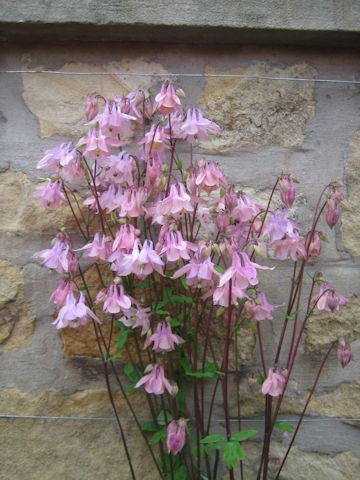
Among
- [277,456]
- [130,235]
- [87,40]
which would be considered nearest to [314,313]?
[277,456]

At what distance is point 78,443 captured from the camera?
146cm

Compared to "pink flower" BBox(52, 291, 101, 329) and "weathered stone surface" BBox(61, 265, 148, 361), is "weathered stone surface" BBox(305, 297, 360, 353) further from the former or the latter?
"pink flower" BBox(52, 291, 101, 329)

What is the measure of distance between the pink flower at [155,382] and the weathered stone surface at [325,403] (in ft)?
1.27

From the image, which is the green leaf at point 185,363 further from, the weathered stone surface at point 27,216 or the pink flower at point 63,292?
the weathered stone surface at point 27,216

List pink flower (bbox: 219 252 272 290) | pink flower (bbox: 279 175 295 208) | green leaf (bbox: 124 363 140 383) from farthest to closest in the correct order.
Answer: green leaf (bbox: 124 363 140 383), pink flower (bbox: 279 175 295 208), pink flower (bbox: 219 252 272 290)

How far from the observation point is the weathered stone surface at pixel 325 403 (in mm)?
1497

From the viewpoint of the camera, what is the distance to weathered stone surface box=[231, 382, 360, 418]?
1.50 metres

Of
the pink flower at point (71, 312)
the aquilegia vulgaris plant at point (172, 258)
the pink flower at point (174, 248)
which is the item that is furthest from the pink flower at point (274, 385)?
the pink flower at point (71, 312)

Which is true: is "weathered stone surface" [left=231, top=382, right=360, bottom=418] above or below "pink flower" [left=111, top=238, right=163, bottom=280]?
below

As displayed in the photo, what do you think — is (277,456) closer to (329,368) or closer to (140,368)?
(329,368)

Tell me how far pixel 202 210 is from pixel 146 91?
0.53 m

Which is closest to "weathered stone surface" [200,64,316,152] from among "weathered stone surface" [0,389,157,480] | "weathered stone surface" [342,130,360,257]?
"weathered stone surface" [342,130,360,257]

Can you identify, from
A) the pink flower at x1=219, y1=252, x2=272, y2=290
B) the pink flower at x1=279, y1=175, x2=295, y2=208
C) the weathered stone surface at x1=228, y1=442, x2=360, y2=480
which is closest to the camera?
the pink flower at x1=219, y1=252, x2=272, y2=290

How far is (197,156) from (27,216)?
0.66 metres
